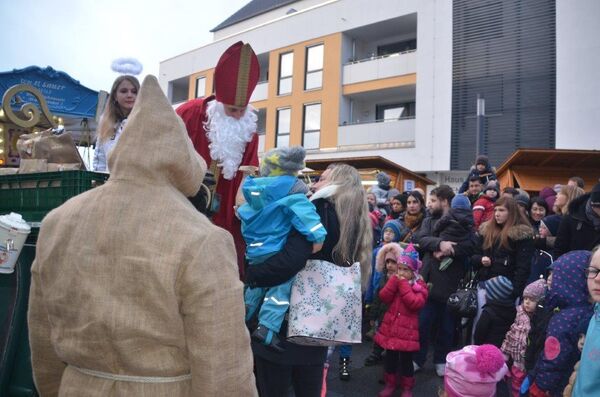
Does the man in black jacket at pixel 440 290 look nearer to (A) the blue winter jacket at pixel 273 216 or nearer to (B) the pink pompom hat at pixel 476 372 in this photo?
(B) the pink pompom hat at pixel 476 372

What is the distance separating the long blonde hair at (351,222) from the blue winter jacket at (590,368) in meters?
1.23

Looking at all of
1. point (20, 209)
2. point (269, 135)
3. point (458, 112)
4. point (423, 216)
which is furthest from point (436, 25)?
point (20, 209)

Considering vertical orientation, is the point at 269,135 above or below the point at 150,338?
above

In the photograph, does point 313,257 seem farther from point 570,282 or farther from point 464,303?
point 464,303

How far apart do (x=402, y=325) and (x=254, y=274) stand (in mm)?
2472

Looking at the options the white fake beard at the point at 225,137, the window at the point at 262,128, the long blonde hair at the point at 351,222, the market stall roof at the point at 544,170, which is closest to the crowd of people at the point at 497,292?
the long blonde hair at the point at 351,222

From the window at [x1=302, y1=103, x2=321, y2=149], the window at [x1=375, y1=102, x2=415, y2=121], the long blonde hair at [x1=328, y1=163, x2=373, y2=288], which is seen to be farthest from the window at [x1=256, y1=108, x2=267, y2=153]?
the long blonde hair at [x1=328, y1=163, x2=373, y2=288]

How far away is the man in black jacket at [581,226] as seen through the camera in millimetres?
4367

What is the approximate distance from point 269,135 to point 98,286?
2051 cm

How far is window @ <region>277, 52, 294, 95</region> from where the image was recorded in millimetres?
21172

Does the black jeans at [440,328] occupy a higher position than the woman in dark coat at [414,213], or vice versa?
the woman in dark coat at [414,213]

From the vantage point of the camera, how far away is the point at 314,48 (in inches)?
805

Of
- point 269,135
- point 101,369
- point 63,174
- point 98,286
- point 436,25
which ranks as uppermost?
point 436,25

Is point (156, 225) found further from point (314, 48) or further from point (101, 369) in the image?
point (314, 48)
